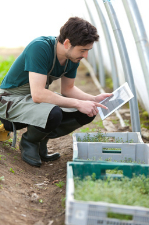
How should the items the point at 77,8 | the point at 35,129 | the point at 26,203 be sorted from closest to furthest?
the point at 26,203 → the point at 35,129 → the point at 77,8

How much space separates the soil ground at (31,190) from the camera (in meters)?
1.75

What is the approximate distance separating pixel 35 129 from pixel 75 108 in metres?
0.43

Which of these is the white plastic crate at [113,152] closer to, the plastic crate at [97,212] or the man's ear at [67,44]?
the man's ear at [67,44]

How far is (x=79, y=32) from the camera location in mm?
2229

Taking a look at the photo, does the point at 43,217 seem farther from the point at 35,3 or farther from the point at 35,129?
the point at 35,3

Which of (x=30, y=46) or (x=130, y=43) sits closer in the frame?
(x=30, y=46)

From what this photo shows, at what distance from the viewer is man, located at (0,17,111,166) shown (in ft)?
7.56

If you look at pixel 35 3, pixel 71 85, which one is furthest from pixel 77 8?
pixel 71 85

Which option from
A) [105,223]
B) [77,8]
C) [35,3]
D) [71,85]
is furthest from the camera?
[35,3]

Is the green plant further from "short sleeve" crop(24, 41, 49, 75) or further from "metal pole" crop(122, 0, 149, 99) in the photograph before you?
"metal pole" crop(122, 0, 149, 99)

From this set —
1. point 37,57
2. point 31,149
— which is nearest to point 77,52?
point 37,57

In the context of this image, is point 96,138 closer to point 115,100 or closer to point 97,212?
point 115,100

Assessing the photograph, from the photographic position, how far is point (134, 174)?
1.77m

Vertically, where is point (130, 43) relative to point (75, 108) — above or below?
above
